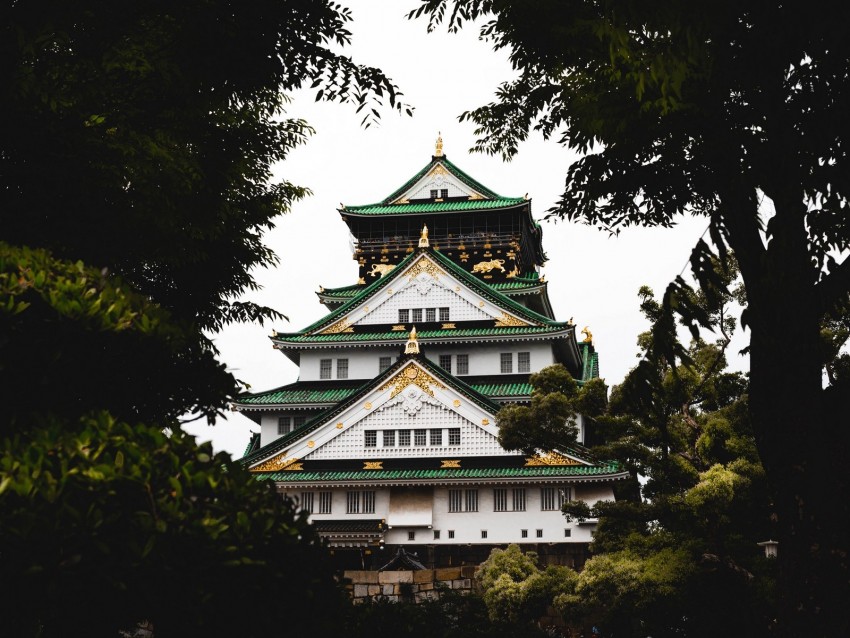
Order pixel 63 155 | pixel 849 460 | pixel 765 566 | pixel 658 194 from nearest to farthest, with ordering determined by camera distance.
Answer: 1. pixel 849 460
2. pixel 63 155
3. pixel 658 194
4. pixel 765 566

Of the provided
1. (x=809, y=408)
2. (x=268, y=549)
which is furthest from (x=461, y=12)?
(x=268, y=549)

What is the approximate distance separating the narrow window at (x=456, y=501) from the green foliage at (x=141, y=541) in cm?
2709

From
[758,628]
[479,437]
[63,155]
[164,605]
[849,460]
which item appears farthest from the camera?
[479,437]

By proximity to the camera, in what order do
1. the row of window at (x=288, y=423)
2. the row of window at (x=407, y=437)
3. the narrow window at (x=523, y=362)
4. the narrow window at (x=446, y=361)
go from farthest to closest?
the narrow window at (x=446, y=361)
the row of window at (x=288, y=423)
the narrow window at (x=523, y=362)
the row of window at (x=407, y=437)

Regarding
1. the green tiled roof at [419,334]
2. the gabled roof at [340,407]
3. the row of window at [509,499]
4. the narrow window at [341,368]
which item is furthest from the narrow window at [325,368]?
the row of window at [509,499]

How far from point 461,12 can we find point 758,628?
11.6 meters

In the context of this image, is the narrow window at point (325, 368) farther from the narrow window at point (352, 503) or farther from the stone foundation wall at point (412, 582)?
the stone foundation wall at point (412, 582)

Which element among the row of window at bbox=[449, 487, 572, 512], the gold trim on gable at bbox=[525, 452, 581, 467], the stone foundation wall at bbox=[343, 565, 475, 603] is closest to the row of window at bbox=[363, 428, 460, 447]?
the row of window at bbox=[449, 487, 572, 512]

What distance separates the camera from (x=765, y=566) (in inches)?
699

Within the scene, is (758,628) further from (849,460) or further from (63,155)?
(63,155)

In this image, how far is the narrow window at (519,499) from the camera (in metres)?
31.2

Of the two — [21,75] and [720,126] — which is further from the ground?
[21,75]

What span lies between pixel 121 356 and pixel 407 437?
1053 inches

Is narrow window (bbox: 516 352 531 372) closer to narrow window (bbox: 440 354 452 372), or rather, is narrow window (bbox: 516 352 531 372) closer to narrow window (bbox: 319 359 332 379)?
narrow window (bbox: 440 354 452 372)
